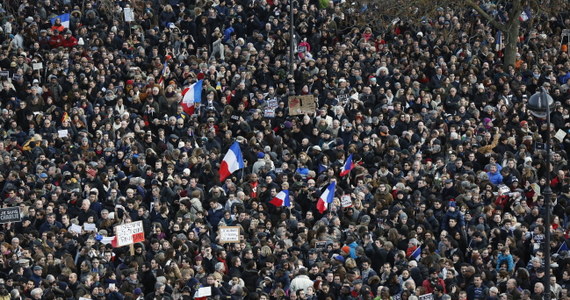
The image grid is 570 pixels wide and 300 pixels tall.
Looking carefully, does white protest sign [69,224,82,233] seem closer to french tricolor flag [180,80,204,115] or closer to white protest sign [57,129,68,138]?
white protest sign [57,129,68,138]

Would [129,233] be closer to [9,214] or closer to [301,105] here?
[9,214]

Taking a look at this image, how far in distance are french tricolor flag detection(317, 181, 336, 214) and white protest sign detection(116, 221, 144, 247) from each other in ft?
12.0

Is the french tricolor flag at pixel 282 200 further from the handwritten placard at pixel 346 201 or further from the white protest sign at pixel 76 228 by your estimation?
the white protest sign at pixel 76 228

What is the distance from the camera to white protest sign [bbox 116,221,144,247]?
2983 cm

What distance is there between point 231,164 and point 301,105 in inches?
141

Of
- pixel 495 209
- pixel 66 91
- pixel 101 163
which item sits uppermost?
pixel 66 91

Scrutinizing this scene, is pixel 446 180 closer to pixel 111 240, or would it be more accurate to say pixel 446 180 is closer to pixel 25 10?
pixel 111 240

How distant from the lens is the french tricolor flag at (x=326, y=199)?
3167 centimetres

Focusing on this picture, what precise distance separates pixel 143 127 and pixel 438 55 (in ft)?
26.3

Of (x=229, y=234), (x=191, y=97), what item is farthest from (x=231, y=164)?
(x=191, y=97)

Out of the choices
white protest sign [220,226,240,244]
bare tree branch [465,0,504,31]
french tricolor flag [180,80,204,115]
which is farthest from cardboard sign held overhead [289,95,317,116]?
A: white protest sign [220,226,240,244]

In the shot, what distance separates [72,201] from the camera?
3184 cm

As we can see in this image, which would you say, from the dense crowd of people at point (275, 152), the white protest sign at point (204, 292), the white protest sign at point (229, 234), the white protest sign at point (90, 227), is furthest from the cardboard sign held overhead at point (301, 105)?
the white protest sign at point (204, 292)

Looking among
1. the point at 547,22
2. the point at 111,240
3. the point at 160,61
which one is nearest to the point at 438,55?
the point at 547,22
